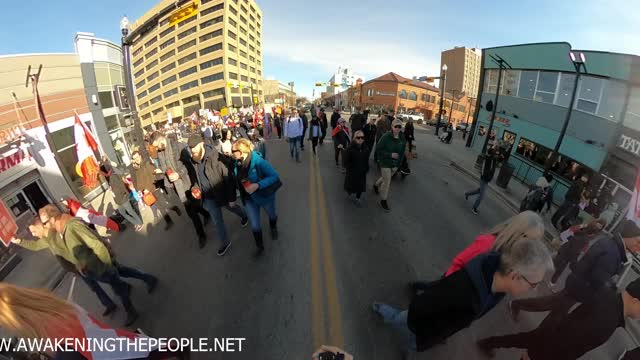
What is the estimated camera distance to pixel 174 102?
182ft

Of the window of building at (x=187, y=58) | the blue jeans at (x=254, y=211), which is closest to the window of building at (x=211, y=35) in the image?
the window of building at (x=187, y=58)

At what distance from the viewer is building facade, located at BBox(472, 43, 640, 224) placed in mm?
6363

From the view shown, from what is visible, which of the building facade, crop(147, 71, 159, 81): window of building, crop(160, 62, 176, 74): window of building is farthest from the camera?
crop(147, 71, 159, 81): window of building

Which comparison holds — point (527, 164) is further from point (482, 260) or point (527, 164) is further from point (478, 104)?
point (482, 260)

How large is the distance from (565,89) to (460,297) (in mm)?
13456

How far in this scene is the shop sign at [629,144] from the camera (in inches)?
239

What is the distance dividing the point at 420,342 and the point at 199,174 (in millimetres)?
4013

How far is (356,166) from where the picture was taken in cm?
593

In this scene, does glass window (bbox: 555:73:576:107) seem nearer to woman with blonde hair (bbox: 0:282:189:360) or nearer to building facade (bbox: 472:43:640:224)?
building facade (bbox: 472:43:640:224)

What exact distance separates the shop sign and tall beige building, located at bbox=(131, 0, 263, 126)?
55.2 m

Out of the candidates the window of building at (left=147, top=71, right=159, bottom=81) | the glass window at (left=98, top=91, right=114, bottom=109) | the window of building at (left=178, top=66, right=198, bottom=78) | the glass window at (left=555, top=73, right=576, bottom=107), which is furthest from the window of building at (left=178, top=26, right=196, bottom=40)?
the glass window at (left=555, top=73, right=576, bottom=107)

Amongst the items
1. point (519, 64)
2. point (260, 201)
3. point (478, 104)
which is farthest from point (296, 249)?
point (478, 104)

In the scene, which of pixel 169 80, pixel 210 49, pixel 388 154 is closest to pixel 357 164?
pixel 388 154

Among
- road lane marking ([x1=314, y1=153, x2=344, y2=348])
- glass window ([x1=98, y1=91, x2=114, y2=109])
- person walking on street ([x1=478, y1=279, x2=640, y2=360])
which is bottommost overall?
road lane marking ([x1=314, y1=153, x2=344, y2=348])
